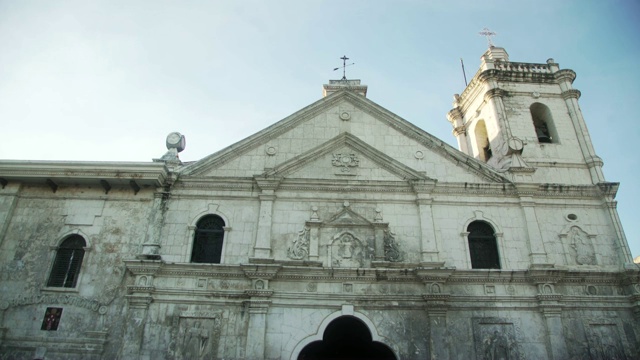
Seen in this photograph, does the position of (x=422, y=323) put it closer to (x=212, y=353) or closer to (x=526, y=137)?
(x=212, y=353)

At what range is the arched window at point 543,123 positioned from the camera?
A: 1781 centimetres

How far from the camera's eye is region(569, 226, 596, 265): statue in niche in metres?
14.4

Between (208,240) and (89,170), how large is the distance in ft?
15.2

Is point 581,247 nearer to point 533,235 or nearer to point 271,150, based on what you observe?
point 533,235

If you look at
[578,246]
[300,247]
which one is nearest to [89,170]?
[300,247]

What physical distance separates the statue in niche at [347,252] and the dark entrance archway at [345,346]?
2265 mm

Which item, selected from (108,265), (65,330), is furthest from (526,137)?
(65,330)

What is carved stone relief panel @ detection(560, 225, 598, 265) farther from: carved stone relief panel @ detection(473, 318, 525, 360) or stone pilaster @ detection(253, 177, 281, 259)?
stone pilaster @ detection(253, 177, 281, 259)

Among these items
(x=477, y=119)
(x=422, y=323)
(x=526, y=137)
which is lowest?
(x=422, y=323)

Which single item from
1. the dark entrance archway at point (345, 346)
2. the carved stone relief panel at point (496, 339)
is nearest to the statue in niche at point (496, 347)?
the carved stone relief panel at point (496, 339)

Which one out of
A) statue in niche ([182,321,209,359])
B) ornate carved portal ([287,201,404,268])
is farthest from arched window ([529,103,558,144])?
statue in niche ([182,321,209,359])

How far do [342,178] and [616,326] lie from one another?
9558mm

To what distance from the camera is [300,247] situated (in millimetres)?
14031

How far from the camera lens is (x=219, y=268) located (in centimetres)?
1346
